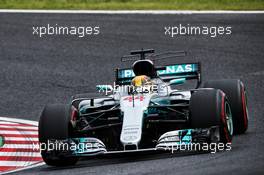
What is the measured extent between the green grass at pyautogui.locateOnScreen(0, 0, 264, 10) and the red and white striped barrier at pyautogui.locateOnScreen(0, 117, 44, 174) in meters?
8.90

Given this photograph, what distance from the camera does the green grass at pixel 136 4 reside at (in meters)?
25.8

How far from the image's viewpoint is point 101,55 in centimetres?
2209

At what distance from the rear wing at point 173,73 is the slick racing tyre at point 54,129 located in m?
2.05

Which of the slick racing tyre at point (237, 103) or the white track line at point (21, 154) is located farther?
the white track line at point (21, 154)

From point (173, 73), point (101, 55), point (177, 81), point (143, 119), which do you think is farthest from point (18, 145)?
point (101, 55)

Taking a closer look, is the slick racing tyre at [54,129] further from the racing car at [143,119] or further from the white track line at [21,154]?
the white track line at [21,154]

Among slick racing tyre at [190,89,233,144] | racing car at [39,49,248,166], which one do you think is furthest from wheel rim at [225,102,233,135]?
slick racing tyre at [190,89,233,144]

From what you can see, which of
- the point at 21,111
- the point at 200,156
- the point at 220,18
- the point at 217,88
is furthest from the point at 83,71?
the point at 200,156

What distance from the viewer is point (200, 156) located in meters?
12.9

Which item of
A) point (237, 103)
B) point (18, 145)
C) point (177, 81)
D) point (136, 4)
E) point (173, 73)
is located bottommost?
point (18, 145)

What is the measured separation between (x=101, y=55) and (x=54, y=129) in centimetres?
872

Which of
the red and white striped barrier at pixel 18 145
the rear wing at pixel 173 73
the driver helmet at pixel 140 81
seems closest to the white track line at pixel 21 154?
the red and white striped barrier at pixel 18 145

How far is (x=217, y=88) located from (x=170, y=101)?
86 cm

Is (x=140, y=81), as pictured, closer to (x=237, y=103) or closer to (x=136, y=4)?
(x=237, y=103)
